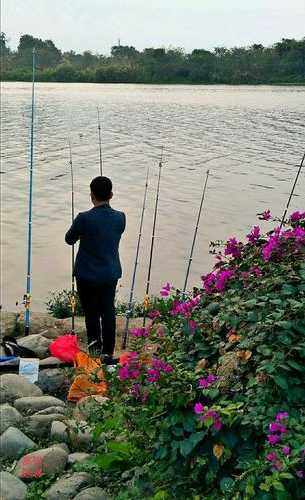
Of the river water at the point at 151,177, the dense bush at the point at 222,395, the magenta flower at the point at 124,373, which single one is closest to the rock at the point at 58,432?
the dense bush at the point at 222,395

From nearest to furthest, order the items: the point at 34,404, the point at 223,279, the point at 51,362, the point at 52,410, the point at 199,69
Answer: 1. the point at 223,279
2. the point at 52,410
3. the point at 34,404
4. the point at 51,362
5. the point at 199,69

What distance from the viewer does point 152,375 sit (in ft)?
10.8

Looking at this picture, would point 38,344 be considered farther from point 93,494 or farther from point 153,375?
point 153,375

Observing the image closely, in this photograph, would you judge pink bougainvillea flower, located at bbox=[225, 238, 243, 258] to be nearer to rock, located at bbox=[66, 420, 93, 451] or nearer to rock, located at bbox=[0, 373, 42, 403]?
rock, located at bbox=[66, 420, 93, 451]

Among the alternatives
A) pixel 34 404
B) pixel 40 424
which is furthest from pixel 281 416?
pixel 34 404

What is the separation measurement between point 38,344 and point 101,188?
6.31 feet

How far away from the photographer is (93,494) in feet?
12.0

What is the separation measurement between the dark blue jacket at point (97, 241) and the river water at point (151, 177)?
4.25 m

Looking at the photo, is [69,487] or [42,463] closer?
[69,487]

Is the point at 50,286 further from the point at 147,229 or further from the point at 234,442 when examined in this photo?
the point at 234,442

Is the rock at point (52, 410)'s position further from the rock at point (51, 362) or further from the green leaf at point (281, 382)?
the green leaf at point (281, 382)

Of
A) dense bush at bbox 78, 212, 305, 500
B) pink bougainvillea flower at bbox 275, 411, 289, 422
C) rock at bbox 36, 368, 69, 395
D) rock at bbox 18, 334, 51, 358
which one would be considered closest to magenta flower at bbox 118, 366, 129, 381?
dense bush at bbox 78, 212, 305, 500

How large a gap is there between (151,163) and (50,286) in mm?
11607

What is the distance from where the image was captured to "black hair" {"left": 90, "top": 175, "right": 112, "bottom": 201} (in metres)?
5.92
